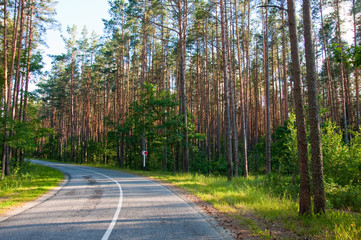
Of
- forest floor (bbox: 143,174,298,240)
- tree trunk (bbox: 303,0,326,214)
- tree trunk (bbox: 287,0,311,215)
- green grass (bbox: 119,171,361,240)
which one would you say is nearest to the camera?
green grass (bbox: 119,171,361,240)

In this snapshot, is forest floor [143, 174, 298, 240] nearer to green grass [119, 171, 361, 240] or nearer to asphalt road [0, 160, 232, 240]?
green grass [119, 171, 361, 240]

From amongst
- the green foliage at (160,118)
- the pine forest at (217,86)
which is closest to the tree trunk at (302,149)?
the pine forest at (217,86)

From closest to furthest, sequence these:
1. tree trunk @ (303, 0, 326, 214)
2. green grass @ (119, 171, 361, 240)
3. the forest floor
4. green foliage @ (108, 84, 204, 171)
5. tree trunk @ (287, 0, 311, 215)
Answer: green grass @ (119, 171, 361, 240)
the forest floor
tree trunk @ (303, 0, 326, 214)
tree trunk @ (287, 0, 311, 215)
green foliage @ (108, 84, 204, 171)

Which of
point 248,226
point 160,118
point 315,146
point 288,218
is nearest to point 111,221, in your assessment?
point 248,226

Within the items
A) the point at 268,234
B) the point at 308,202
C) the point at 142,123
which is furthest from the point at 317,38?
the point at 268,234

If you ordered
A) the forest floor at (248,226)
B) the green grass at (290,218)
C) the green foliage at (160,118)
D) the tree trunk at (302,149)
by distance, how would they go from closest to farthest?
the green grass at (290,218) < the forest floor at (248,226) < the tree trunk at (302,149) < the green foliage at (160,118)

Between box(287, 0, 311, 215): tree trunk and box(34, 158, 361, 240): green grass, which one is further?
box(287, 0, 311, 215): tree trunk

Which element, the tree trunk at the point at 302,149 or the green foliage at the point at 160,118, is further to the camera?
the green foliage at the point at 160,118

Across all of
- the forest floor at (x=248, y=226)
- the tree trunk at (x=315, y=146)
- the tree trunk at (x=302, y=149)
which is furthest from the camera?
the tree trunk at (x=302, y=149)

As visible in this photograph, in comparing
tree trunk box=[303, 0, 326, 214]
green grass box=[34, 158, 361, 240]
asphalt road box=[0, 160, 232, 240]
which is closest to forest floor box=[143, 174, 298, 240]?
green grass box=[34, 158, 361, 240]

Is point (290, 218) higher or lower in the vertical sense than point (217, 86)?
lower

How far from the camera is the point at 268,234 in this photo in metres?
5.36

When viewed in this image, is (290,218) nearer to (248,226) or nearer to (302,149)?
(248,226)

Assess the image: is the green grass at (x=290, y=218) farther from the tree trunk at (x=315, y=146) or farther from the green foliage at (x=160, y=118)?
the green foliage at (x=160, y=118)
